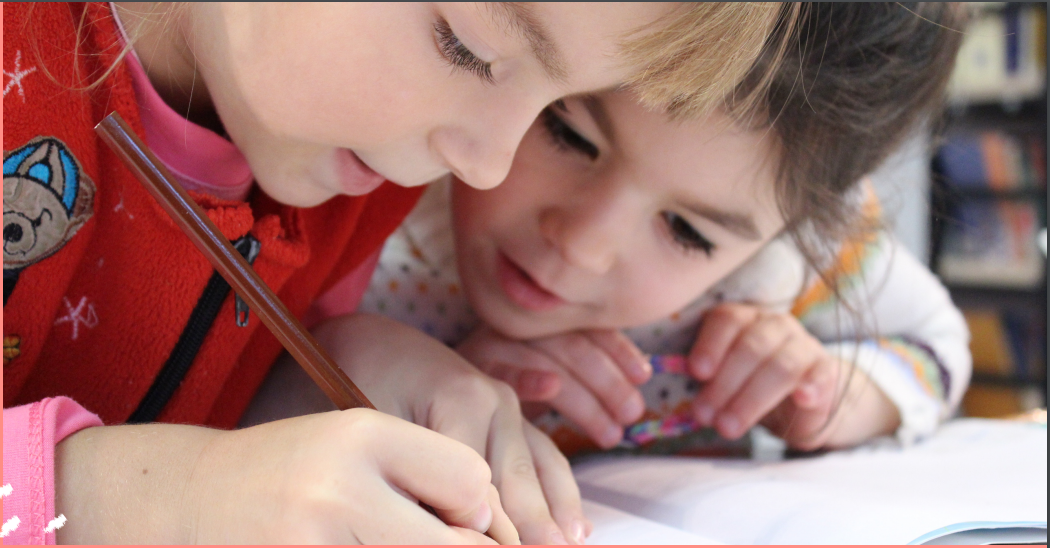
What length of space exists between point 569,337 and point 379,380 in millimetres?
225

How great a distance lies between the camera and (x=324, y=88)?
14.4 inches

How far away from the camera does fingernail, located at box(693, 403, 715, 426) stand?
73 centimetres

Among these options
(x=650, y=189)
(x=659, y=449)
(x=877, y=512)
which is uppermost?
(x=650, y=189)

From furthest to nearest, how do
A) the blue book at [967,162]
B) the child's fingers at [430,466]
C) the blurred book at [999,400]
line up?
1. the blue book at [967,162]
2. the blurred book at [999,400]
3. the child's fingers at [430,466]

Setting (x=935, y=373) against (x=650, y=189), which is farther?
(x=935, y=373)

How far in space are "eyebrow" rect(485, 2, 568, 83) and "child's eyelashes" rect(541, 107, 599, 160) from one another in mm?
193

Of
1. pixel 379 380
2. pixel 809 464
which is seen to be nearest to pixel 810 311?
pixel 809 464

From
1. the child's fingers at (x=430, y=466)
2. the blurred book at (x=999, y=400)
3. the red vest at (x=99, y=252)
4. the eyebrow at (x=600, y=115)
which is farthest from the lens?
the blurred book at (x=999, y=400)

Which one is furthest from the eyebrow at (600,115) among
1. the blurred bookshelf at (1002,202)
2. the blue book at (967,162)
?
the blue book at (967,162)

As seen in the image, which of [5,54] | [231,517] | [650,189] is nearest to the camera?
[231,517]

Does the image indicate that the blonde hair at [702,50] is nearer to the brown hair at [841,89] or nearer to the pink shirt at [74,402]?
the brown hair at [841,89]

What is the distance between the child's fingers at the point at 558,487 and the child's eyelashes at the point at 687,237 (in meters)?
0.19

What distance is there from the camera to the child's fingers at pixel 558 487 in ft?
1.37

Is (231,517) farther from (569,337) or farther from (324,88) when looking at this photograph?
(569,337)
